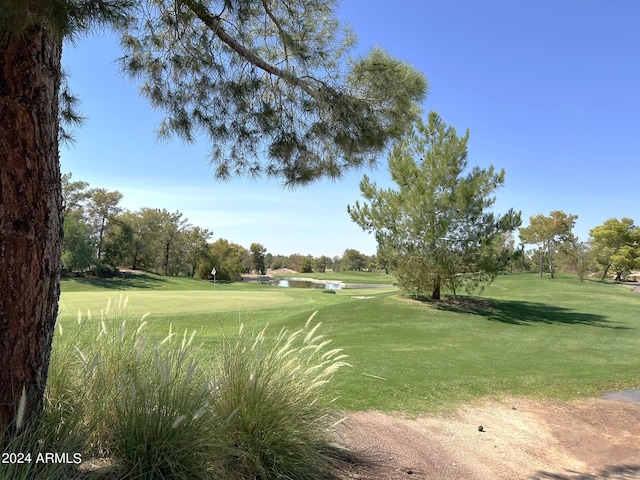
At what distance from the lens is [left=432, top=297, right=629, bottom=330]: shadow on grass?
714 inches

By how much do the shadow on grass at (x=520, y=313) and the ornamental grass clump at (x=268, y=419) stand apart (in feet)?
53.2

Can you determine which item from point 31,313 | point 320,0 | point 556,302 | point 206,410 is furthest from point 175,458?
point 556,302

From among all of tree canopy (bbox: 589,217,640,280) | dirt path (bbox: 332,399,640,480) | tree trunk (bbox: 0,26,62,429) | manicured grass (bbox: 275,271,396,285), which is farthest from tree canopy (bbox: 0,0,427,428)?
manicured grass (bbox: 275,271,396,285)

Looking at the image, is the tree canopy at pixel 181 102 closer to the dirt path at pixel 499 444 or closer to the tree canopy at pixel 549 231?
the dirt path at pixel 499 444

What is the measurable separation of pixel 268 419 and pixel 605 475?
3.51m

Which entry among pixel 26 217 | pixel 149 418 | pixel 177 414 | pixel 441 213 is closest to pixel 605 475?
pixel 177 414

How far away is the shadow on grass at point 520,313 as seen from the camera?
1812cm

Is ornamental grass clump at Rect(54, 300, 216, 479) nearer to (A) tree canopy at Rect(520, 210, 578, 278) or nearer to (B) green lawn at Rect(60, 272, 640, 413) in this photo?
(B) green lawn at Rect(60, 272, 640, 413)

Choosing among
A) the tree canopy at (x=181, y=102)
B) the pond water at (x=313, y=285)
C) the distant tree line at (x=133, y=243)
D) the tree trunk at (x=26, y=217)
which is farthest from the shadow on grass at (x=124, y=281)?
the tree trunk at (x=26, y=217)

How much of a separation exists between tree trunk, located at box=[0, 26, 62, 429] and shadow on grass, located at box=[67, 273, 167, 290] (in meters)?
36.5

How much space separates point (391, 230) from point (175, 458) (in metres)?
17.5

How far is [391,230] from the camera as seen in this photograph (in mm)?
19500

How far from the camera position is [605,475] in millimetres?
4266

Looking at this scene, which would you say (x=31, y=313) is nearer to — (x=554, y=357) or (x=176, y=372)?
(x=176, y=372)
